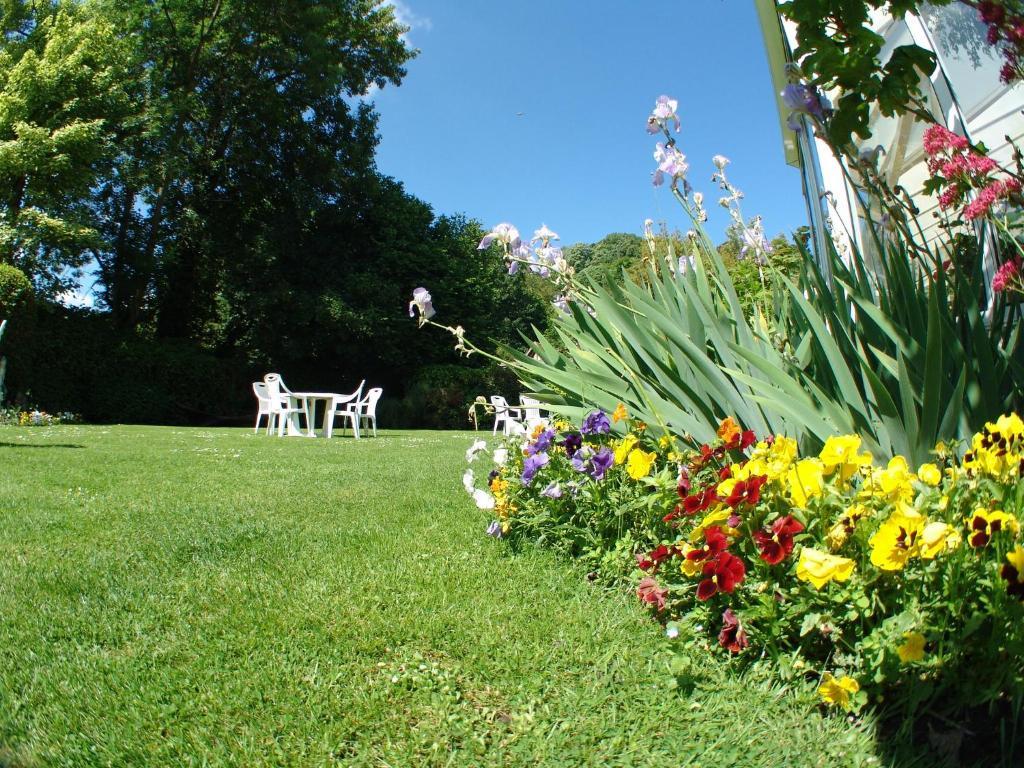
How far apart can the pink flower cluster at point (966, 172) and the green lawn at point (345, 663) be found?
1.30 meters

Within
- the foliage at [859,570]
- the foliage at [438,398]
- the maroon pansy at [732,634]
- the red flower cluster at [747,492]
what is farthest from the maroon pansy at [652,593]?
the foliage at [438,398]

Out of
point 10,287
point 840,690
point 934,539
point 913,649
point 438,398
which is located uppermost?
point 10,287

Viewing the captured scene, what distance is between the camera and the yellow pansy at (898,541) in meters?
1.42

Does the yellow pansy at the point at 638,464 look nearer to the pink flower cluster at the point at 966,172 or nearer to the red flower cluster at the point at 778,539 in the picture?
the red flower cluster at the point at 778,539

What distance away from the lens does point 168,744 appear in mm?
1539

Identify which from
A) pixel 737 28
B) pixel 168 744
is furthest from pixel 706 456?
pixel 737 28

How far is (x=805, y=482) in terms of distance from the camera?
67.0 inches

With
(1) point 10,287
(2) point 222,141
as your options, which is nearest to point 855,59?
(1) point 10,287

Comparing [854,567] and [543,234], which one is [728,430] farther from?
[543,234]

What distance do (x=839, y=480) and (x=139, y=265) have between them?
1789 cm

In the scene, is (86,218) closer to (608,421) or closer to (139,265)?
(139,265)

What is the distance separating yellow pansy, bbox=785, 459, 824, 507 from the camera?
1689 mm

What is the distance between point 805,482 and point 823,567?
26cm

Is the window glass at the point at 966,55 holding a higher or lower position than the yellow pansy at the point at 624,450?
higher
